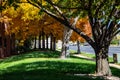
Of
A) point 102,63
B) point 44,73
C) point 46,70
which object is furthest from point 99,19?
point 46,70

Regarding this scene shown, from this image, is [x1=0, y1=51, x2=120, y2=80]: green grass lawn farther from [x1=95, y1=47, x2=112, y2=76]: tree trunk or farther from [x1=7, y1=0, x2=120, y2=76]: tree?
[x1=7, y1=0, x2=120, y2=76]: tree

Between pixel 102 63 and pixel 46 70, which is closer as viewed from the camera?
pixel 102 63

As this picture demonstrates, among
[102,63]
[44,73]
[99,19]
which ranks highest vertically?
[99,19]

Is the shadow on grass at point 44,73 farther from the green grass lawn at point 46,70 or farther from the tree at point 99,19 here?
the tree at point 99,19

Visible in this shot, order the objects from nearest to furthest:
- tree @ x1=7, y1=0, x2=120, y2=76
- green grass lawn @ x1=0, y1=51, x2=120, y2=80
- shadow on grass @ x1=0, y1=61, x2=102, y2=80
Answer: shadow on grass @ x1=0, y1=61, x2=102, y2=80 → green grass lawn @ x1=0, y1=51, x2=120, y2=80 → tree @ x1=7, y1=0, x2=120, y2=76

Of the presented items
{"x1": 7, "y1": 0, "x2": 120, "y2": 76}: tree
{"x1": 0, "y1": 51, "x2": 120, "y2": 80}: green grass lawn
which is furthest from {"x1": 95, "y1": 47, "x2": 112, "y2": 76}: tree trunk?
{"x1": 0, "y1": 51, "x2": 120, "y2": 80}: green grass lawn

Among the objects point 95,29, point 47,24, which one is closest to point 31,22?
point 47,24

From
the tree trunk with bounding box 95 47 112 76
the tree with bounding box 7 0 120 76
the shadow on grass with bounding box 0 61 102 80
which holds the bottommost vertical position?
the shadow on grass with bounding box 0 61 102 80

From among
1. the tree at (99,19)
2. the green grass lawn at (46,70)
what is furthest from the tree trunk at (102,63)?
the green grass lawn at (46,70)

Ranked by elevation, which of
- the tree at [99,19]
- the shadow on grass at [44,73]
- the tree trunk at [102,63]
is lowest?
the shadow on grass at [44,73]

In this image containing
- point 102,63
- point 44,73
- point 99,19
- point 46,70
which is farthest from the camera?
point 46,70

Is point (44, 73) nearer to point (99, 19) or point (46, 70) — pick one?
point (46, 70)

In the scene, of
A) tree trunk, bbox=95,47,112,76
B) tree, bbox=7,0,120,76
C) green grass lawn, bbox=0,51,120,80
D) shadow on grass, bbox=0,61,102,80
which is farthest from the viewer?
tree trunk, bbox=95,47,112,76

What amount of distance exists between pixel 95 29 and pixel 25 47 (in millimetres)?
43514
